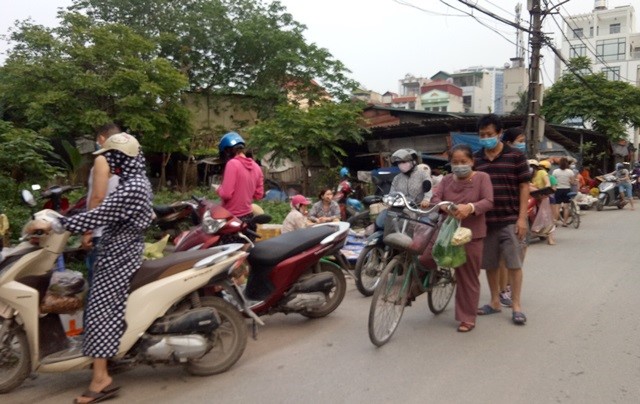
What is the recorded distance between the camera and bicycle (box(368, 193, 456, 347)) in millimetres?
4211

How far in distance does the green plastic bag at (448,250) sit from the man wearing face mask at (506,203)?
69cm

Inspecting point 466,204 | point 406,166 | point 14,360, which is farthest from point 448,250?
point 14,360

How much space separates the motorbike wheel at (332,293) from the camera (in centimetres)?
516

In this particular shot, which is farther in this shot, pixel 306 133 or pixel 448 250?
pixel 306 133

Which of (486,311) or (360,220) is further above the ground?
(360,220)

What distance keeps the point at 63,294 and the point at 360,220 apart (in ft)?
19.8

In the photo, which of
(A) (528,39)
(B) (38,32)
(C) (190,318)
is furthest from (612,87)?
(C) (190,318)

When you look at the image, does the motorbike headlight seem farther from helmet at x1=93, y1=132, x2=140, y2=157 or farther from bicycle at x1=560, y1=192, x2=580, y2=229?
bicycle at x1=560, y1=192, x2=580, y2=229

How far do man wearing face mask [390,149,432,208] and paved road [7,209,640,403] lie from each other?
4.63ft

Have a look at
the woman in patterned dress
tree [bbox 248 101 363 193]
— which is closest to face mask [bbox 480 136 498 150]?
the woman in patterned dress

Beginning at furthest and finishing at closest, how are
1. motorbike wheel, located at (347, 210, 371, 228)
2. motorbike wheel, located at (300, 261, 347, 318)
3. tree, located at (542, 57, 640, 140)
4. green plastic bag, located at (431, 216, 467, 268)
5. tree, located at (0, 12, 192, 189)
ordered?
tree, located at (542, 57, 640, 140) → tree, located at (0, 12, 192, 189) → motorbike wheel, located at (347, 210, 371, 228) → motorbike wheel, located at (300, 261, 347, 318) → green plastic bag, located at (431, 216, 467, 268)

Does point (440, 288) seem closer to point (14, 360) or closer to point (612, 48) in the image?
point (14, 360)

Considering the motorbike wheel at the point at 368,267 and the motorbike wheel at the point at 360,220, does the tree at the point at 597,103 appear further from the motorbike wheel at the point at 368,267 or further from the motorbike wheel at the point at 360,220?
the motorbike wheel at the point at 368,267

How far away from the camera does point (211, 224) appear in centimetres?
421
